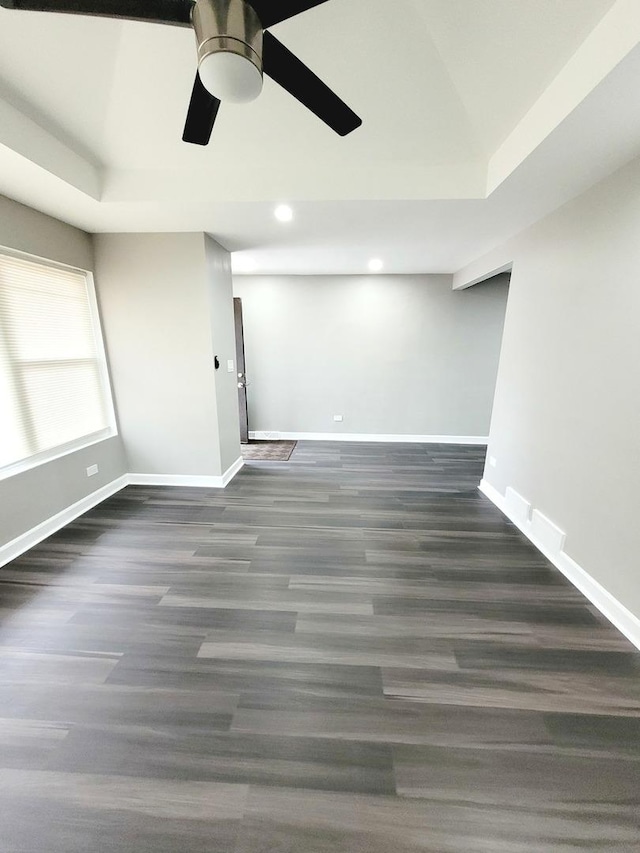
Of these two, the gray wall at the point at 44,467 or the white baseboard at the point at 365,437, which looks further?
the white baseboard at the point at 365,437

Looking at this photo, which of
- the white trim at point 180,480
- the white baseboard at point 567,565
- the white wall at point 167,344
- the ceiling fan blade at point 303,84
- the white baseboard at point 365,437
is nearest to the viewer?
the ceiling fan blade at point 303,84

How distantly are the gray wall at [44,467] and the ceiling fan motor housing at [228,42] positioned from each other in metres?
2.36

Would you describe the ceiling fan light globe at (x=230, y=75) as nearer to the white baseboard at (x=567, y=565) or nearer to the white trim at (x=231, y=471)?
the white baseboard at (x=567, y=565)

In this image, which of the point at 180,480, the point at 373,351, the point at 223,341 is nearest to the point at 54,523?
the point at 180,480

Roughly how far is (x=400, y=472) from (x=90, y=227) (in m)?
4.04

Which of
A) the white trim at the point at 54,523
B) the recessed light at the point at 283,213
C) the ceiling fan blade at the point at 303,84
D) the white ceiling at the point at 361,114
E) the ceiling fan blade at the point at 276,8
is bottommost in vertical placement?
the white trim at the point at 54,523

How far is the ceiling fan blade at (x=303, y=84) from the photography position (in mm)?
1062

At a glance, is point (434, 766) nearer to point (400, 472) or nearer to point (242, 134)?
point (400, 472)

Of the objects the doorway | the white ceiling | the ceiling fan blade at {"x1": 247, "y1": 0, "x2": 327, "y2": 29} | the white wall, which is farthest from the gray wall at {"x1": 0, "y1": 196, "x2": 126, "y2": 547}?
the ceiling fan blade at {"x1": 247, "y1": 0, "x2": 327, "y2": 29}

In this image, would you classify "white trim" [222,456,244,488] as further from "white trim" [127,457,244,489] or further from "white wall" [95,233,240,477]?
"white wall" [95,233,240,477]

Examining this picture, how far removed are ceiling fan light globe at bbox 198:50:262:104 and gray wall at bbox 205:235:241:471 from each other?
2.32 m

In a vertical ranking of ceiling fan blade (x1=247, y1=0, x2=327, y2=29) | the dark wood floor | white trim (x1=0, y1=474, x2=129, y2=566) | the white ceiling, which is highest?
the white ceiling

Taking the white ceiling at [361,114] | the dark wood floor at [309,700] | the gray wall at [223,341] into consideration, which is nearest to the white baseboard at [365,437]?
the gray wall at [223,341]

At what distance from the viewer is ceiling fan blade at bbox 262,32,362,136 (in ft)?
3.48
